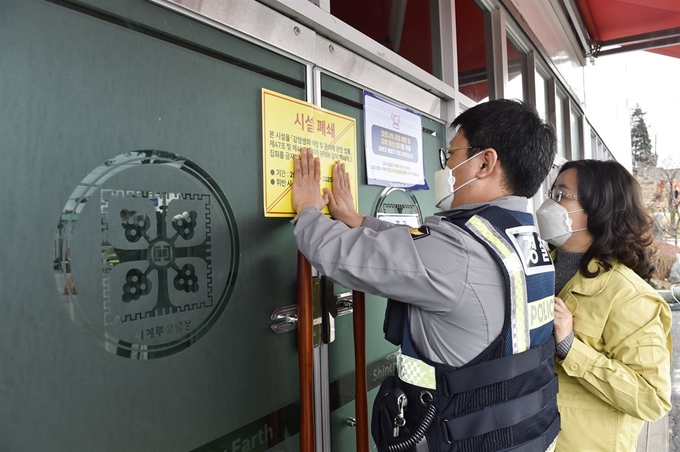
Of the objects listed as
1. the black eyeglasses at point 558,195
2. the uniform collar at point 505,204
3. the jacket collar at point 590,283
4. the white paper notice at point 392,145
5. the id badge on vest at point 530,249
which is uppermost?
the white paper notice at point 392,145

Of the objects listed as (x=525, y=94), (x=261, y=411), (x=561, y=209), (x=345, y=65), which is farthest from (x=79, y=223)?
(x=525, y=94)

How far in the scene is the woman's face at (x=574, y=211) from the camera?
1480mm

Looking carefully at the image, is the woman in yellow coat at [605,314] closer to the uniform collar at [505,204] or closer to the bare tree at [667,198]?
the uniform collar at [505,204]

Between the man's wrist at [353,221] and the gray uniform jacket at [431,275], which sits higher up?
the man's wrist at [353,221]

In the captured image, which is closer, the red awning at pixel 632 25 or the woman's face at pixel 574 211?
the woman's face at pixel 574 211

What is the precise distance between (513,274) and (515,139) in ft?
1.21

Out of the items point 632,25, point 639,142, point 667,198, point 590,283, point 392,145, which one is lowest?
point 590,283

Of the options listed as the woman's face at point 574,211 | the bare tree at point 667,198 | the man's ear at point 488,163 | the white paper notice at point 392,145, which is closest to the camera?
the man's ear at point 488,163

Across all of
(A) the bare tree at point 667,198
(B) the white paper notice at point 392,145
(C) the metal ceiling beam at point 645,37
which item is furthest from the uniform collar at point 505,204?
(A) the bare tree at point 667,198

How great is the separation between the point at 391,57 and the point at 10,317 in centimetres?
144

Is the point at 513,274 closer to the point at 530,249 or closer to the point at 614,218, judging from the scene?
the point at 530,249

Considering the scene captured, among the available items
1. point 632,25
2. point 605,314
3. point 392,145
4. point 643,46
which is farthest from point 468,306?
point 643,46

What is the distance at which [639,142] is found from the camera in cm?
1054

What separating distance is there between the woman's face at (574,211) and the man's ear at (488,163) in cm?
48
